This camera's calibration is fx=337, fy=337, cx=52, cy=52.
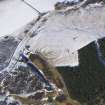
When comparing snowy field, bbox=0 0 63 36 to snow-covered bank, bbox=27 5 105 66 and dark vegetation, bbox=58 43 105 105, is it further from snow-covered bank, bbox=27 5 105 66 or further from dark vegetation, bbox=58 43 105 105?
dark vegetation, bbox=58 43 105 105

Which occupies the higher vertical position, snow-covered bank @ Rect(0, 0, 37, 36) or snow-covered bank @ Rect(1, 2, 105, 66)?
snow-covered bank @ Rect(0, 0, 37, 36)

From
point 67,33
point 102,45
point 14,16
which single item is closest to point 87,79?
point 102,45

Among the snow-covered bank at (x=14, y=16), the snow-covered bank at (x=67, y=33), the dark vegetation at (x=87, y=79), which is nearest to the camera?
the dark vegetation at (x=87, y=79)

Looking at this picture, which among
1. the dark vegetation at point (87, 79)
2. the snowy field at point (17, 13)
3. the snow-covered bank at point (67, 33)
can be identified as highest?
the snowy field at point (17, 13)

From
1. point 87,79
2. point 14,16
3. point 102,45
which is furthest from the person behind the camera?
point 14,16

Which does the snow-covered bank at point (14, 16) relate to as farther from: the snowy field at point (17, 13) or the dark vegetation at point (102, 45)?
the dark vegetation at point (102, 45)

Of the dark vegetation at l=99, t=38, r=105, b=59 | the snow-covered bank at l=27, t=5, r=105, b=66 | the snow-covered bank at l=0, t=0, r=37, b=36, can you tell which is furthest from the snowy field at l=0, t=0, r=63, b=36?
the dark vegetation at l=99, t=38, r=105, b=59

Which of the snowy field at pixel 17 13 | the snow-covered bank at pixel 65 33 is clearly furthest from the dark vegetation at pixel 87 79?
the snowy field at pixel 17 13

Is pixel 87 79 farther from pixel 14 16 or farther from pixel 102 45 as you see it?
pixel 14 16

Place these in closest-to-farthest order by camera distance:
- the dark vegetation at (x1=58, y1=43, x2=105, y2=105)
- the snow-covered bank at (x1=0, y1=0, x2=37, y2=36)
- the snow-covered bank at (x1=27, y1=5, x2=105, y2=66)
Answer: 1. the dark vegetation at (x1=58, y1=43, x2=105, y2=105)
2. the snow-covered bank at (x1=27, y1=5, x2=105, y2=66)
3. the snow-covered bank at (x1=0, y1=0, x2=37, y2=36)
